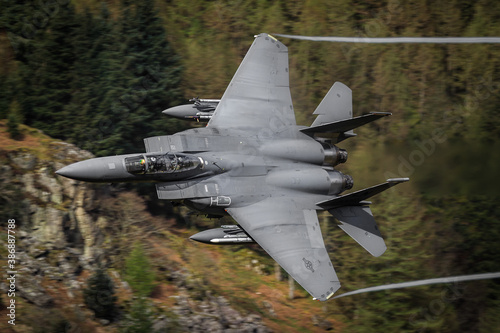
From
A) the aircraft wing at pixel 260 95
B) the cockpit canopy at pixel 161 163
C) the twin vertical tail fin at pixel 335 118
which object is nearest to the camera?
the cockpit canopy at pixel 161 163

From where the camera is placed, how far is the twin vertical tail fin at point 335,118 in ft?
55.1

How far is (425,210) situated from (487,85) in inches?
263

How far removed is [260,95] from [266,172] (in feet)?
7.81

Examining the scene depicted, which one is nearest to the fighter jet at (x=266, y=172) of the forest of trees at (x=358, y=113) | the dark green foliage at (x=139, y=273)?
the dark green foliage at (x=139, y=273)

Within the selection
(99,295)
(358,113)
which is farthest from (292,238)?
(358,113)

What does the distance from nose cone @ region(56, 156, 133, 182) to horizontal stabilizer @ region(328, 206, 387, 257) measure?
17.4 feet

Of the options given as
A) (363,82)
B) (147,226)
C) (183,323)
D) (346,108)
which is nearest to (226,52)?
(363,82)

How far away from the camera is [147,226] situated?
874 inches

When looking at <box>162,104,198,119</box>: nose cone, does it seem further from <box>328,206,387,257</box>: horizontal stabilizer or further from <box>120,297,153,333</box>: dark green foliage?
<box>120,297,153,333</box>: dark green foliage

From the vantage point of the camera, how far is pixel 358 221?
16.4 m

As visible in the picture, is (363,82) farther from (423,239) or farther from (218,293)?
(218,293)

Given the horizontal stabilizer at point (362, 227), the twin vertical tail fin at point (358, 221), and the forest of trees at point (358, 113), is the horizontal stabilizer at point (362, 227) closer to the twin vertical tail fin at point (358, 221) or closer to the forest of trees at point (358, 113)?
the twin vertical tail fin at point (358, 221)

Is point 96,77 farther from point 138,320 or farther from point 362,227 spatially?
point 362,227

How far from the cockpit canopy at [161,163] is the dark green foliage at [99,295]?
17.6 feet
